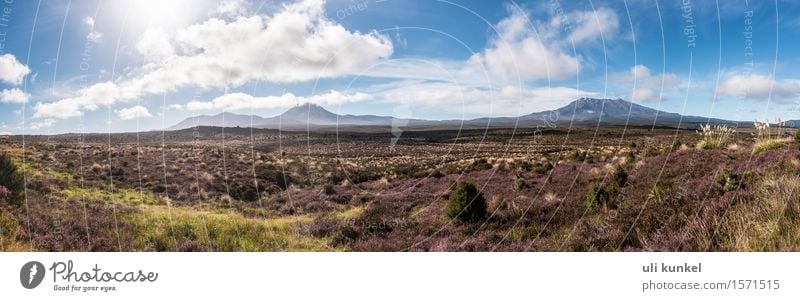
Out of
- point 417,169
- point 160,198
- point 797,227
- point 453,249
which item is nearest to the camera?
point 797,227

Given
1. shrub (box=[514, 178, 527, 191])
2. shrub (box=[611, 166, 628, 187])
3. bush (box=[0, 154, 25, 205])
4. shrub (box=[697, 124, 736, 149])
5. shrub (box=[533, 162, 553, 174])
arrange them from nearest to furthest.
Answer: bush (box=[0, 154, 25, 205]) → shrub (box=[611, 166, 628, 187]) → shrub (box=[514, 178, 527, 191]) → shrub (box=[533, 162, 553, 174]) → shrub (box=[697, 124, 736, 149])

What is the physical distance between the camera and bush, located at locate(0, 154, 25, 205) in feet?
26.5

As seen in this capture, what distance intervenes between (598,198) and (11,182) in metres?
11.3

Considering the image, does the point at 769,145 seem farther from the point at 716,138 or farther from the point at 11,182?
the point at 11,182

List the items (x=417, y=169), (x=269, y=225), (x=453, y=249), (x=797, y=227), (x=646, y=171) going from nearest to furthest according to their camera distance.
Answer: (x=797, y=227), (x=453, y=249), (x=269, y=225), (x=646, y=171), (x=417, y=169)

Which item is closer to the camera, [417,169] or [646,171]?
[646,171]

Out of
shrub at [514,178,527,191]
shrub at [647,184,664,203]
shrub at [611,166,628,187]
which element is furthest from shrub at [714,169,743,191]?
shrub at [514,178,527,191]

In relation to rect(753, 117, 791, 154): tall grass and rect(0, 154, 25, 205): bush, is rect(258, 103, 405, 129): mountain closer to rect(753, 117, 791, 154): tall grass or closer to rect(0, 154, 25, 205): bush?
rect(0, 154, 25, 205): bush

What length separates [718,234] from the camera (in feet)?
19.2

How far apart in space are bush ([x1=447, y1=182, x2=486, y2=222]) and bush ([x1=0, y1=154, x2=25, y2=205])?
807 cm

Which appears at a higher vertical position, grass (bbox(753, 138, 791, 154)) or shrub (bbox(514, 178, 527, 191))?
grass (bbox(753, 138, 791, 154))
